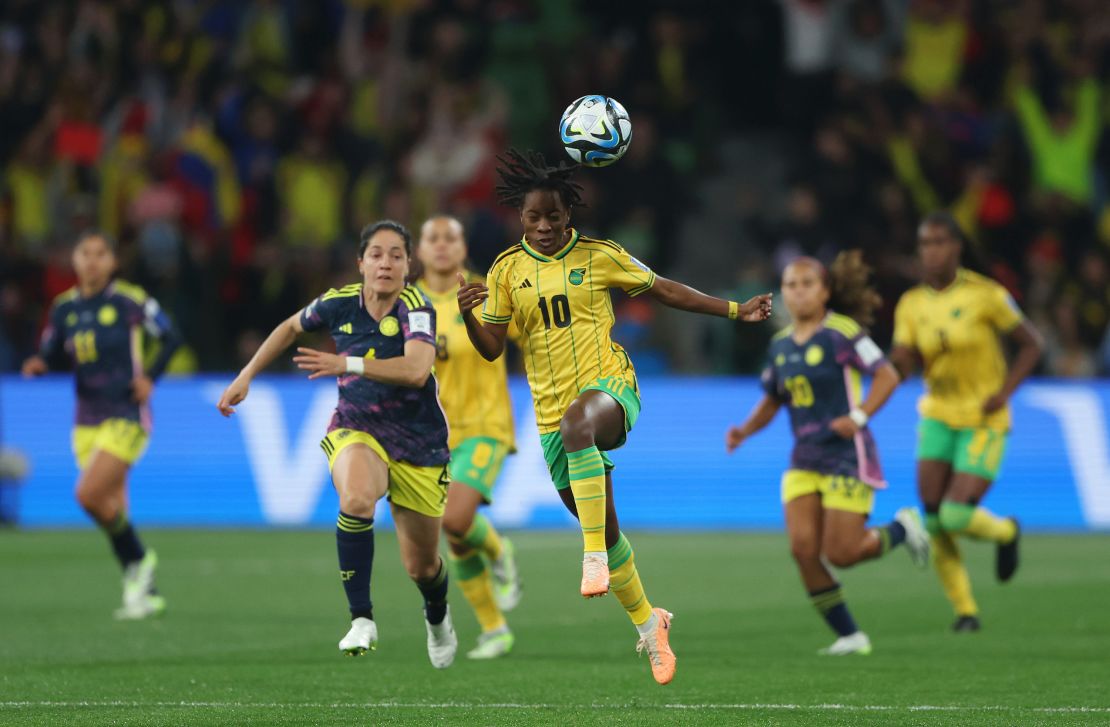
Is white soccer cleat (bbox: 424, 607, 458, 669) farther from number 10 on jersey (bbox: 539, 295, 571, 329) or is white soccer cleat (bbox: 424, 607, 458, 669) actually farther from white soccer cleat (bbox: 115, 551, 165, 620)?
white soccer cleat (bbox: 115, 551, 165, 620)

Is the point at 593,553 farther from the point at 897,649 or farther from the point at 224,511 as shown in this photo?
the point at 224,511

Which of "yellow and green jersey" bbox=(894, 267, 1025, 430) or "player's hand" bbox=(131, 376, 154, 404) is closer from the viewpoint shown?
"yellow and green jersey" bbox=(894, 267, 1025, 430)

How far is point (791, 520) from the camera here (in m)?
10.6

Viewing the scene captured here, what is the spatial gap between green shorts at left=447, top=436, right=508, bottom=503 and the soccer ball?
3113mm

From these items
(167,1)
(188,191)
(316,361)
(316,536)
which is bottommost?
(316,536)

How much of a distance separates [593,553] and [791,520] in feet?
9.90

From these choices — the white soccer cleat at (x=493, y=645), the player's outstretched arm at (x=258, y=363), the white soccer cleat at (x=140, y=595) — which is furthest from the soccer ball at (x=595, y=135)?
the white soccer cleat at (x=140, y=595)

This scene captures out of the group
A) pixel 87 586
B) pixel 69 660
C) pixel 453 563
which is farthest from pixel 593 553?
pixel 87 586

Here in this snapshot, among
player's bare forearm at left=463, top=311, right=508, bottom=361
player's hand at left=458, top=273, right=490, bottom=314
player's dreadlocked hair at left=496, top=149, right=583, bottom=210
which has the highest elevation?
player's dreadlocked hair at left=496, top=149, right=583, bottom=210

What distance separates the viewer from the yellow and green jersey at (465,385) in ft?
36.2

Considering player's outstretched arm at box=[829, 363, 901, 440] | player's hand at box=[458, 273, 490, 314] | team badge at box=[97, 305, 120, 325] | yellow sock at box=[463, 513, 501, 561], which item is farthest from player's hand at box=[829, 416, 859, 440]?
team badge at box=[97, 305, 120, 325]

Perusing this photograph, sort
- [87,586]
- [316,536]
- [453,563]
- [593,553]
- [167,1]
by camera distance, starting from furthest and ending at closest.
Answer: [167,1], [316,536], [87,586], [453,563], [593,553]

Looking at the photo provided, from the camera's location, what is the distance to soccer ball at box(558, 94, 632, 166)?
8242 mm

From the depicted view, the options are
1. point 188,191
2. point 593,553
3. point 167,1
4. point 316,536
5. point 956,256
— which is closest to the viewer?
point 593,553
